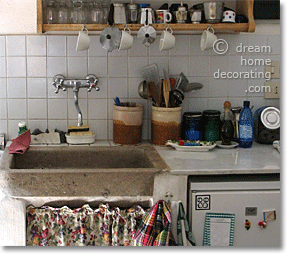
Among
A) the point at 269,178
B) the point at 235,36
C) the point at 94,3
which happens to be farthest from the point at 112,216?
the point at 235,36

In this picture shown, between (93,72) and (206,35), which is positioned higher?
(206,35)

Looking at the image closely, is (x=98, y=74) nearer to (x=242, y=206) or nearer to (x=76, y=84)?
(x=76, y=84)

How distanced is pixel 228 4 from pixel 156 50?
0.51m

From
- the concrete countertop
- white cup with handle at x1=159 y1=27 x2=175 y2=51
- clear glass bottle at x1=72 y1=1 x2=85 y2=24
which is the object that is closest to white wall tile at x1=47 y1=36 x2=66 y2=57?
clear glass bottle at x1=72 y1=1 x2=85 y2=24

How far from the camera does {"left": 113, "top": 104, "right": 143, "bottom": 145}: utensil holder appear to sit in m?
2.39

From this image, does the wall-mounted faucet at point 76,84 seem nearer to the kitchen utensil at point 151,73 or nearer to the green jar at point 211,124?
the kitchen utensil at point 151,73

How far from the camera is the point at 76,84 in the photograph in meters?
2.46

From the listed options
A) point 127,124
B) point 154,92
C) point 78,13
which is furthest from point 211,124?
point 78,13

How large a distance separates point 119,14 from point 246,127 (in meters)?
0.93

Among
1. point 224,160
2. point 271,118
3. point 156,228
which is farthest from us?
point 271,118

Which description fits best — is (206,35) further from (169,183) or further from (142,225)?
(142,225)

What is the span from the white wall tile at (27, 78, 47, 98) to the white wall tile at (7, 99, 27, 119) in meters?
0.07

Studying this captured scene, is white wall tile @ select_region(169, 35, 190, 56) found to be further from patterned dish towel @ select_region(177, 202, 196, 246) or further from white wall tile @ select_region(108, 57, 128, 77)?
patterned dish towel @ select_region(177, 202, 196, 246)

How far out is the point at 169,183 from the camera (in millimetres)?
1900
